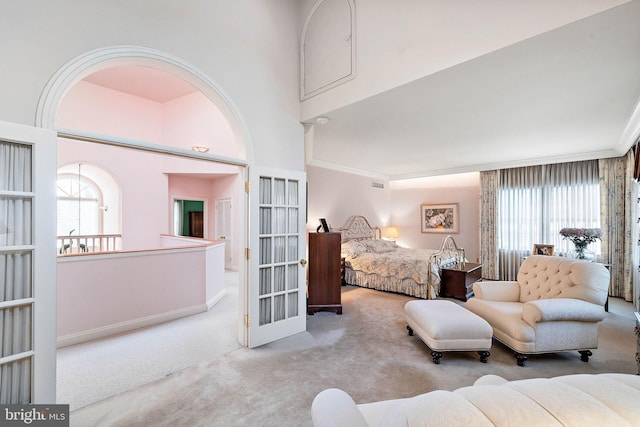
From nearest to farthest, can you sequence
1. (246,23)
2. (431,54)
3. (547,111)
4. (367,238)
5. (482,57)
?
1. (482,57)
2. (431,54)
3. (246,23)
4. (547,111)
5. (367,238)

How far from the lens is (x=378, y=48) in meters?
2.64

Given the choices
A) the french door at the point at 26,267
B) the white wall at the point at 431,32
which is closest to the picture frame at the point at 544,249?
the white wall at the point at 431,32

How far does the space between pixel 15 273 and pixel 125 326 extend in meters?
2.04

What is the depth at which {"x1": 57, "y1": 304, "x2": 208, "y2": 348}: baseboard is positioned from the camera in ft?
9.75

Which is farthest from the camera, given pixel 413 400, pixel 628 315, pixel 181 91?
pixel 181 91

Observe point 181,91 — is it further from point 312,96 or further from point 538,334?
point 538,334

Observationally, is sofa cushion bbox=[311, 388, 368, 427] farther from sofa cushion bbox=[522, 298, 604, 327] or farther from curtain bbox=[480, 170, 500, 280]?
curtain bbox=[480, 170, 500, 280]

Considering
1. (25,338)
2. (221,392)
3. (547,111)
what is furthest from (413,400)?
(547,111)

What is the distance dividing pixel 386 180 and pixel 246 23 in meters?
5.78

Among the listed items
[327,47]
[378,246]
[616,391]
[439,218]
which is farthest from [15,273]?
[439,218]

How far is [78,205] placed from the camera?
6.81 m

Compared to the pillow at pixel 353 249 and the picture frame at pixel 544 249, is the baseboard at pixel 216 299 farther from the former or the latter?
the picture frame at pixel 544 249

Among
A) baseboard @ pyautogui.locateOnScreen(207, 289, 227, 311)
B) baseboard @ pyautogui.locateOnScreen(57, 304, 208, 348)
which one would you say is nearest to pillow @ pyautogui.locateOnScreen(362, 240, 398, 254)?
baseboard @ pyautogui.locateOnScreen(207, 289, 227, 311)

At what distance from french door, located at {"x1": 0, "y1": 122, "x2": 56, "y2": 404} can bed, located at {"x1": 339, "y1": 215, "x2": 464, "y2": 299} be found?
4.46 meters
